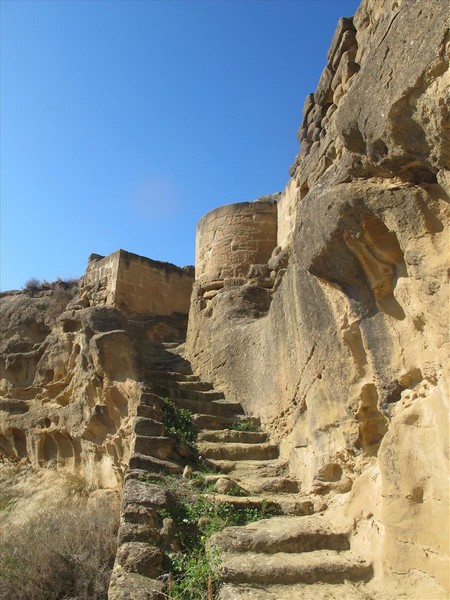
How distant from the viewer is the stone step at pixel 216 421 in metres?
6.68

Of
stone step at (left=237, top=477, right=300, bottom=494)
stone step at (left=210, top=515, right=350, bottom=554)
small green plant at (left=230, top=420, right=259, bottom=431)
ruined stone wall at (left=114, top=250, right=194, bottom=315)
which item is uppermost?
ruined stone wall at (left=114, top=250, right=194, bottom=315)

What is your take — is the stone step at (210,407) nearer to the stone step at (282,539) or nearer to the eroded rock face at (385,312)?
the eroded rock face at (385,312)

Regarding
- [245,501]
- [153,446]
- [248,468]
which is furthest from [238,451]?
[245,501]

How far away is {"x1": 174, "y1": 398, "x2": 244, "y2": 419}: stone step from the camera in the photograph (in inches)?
280

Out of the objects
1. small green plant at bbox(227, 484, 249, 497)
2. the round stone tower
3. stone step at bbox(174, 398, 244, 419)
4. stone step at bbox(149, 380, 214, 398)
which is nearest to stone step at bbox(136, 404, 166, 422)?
stone step at bbox(174, 398, 244, 419)

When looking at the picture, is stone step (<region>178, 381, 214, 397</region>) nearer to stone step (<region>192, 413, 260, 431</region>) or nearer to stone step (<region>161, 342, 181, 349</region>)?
stone step (<region>192, 413, 260, 431</region>)

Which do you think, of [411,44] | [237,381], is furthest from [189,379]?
[411,44]

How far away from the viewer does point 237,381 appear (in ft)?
25.2

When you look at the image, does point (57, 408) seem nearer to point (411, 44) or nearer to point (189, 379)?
point (189, 379)

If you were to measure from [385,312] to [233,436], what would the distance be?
10.00ft

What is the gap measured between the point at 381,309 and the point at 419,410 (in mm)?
797

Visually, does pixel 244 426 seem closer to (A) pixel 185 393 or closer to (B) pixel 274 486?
(A) pixel 185 393

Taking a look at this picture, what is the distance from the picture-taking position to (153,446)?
5.63 metres

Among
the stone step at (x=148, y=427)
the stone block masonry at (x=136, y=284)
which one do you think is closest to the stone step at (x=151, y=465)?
the stone step at (x=148, y=427)
